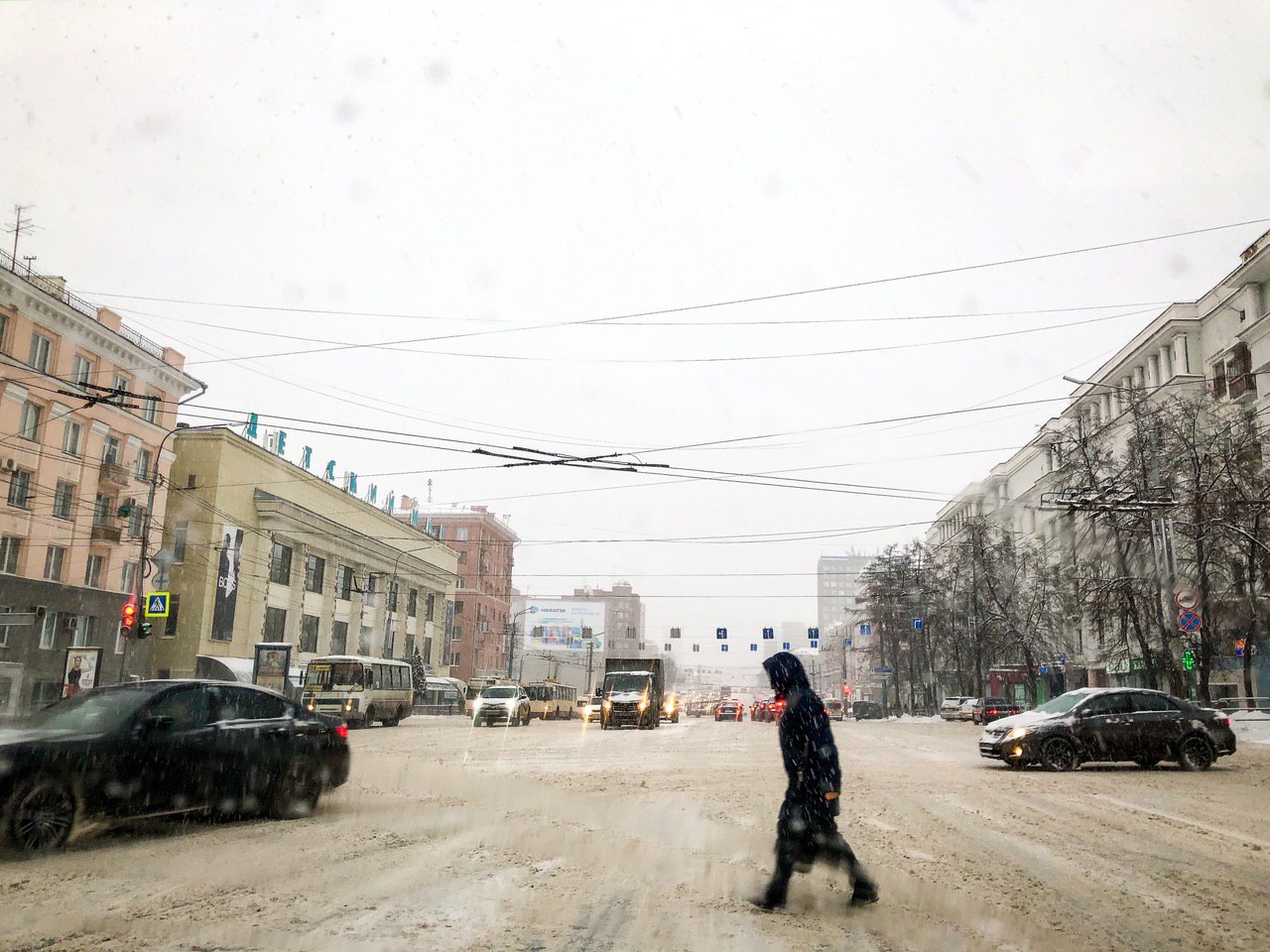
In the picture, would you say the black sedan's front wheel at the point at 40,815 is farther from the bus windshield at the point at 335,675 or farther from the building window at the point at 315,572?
the building window at the point at 315,572

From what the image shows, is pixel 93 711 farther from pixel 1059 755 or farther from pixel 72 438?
pixel 72 438

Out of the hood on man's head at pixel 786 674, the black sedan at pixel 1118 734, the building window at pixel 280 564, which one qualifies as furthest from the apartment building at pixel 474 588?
the hood on man's head at pixel 786 674

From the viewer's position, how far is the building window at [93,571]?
3891 centimetres

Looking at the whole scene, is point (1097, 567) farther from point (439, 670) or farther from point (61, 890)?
point (439, 670)

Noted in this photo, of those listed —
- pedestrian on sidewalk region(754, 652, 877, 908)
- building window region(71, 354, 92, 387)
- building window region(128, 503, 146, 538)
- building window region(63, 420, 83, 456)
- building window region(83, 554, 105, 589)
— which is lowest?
pedestrian on sidewalk region(754, 652, 877, 908)

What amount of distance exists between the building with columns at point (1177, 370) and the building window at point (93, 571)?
33848 mm

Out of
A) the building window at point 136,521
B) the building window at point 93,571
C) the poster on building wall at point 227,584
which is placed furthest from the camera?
the poster on building wall at point 227,584

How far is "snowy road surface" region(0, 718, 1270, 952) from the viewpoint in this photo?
5543 millimetres

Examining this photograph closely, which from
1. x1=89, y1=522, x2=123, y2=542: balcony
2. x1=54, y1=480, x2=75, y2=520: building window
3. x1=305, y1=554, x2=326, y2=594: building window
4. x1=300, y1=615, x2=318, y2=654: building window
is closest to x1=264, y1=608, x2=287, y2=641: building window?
x1=300, y1=615, x2=318, y2=654: building window

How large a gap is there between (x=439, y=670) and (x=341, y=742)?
7215 centimetres

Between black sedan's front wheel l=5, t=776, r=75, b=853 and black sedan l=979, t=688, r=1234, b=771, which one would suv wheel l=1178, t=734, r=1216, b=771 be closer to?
black sedan l=979, t=688, r=1234, b=771

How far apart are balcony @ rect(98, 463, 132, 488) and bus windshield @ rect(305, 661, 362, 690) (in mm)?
11838

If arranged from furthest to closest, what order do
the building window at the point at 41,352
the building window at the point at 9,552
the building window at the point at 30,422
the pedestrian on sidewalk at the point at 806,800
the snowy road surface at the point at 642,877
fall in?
the building window at the point at 41,352 → the building window at the point at 30,422 → the building window at the point at 9,552 → the pedestrian on sidewalk at the point at 806,800 → the snowy road surface at the point at 642,877

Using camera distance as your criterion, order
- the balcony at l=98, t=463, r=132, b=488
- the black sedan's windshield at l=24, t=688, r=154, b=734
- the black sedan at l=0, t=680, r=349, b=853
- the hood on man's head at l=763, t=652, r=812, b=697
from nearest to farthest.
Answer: the hood on man's head at l=763, t=652, r=812, b=697 < the black sedan at l=0, t=680, r=349, b=853 < the black sedan's windshield at l=24, t=688, r=154, b=734 < the balcony at l=98, t=463, r=132, b=488
